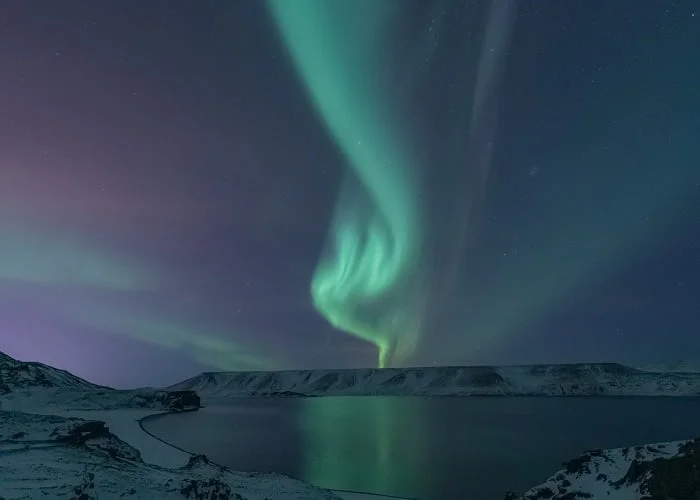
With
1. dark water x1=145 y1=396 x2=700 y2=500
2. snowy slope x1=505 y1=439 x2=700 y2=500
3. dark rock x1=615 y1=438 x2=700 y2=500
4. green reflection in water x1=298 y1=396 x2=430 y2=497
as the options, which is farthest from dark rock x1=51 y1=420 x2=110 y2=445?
dark rock x1=615 y1=438 x2=700 y2=500

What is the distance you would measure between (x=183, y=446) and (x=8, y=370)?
458ft

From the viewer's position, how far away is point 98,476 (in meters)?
33.8

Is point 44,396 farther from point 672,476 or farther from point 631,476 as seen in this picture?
point 672,476

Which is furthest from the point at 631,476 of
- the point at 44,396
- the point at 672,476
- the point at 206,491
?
the point at 44,396

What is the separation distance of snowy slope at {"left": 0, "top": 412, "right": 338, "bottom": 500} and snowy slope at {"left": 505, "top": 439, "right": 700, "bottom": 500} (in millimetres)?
16982

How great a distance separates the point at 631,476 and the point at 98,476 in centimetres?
3624

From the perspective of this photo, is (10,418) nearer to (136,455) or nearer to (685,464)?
(136,455)

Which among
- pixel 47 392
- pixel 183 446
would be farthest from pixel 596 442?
pixel 47 392

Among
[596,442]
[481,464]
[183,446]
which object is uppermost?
[596,442]

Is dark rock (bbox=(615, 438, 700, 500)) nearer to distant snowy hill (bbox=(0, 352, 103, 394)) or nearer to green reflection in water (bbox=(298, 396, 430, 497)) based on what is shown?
green reflection in water (bbox=(298, 396, 430, 497))

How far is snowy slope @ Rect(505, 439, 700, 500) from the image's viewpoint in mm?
28125

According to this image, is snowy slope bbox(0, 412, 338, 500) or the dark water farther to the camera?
the dark water

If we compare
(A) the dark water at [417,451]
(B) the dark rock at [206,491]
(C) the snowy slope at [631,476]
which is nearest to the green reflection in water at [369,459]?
(A) the dark water at [417,451]

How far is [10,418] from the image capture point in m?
62.6
